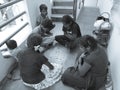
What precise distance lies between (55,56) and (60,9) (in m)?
2.17

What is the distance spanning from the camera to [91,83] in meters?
1.67

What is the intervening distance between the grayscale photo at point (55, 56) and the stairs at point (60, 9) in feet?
2.55

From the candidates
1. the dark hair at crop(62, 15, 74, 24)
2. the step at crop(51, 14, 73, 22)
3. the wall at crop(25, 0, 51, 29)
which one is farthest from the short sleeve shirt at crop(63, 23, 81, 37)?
the step at crop(51, 14, 73, 22)

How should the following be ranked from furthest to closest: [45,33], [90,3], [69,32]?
[90,3], [45,33], [69,32]

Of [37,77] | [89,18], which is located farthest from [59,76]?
[89,18]

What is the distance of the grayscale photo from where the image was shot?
1.55 metres

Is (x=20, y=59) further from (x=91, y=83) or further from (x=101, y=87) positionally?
(x=101, y=87)

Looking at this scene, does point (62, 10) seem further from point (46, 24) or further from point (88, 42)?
point (88, 42)

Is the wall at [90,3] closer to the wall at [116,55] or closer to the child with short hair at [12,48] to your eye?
the wall at [116,55]

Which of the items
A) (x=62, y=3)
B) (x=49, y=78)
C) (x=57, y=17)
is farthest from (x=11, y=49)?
(x=62, y=3)

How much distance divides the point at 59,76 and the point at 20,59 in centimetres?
76

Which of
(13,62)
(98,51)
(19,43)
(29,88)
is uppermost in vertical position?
(98,51)

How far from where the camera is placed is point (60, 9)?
4.25 meters

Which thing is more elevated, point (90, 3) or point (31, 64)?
point (31, 64)
